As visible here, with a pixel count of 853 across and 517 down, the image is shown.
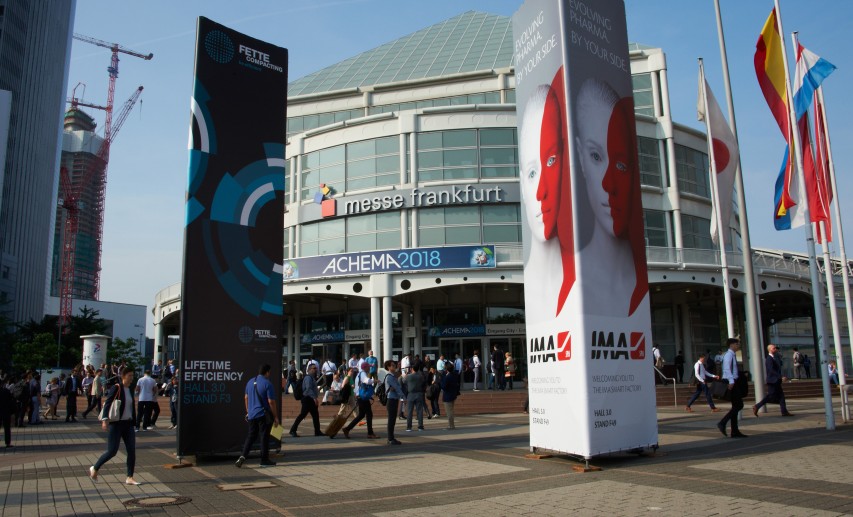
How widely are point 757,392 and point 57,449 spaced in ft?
57.5

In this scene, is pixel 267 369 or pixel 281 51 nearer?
pixel 267 369

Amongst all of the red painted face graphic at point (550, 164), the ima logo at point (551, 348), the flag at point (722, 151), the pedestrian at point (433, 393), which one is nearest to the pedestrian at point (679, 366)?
the flag at point (722, 151)

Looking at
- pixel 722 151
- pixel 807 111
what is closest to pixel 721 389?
pixel 807 111

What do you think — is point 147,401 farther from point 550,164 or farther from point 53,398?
point 550,164

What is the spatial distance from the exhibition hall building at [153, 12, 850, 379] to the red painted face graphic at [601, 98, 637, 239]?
18.5m

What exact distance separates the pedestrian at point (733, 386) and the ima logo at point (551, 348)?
413cm

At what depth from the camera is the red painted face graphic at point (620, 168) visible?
11031mm

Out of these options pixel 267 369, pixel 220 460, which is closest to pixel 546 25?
pixel 267 369

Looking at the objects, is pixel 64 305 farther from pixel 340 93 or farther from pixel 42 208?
pixel 340 93

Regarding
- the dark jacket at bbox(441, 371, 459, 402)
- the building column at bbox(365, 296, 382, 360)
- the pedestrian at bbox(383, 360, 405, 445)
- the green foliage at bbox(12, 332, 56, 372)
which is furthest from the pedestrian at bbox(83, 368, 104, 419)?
the green foliage at bbox(12, 332, 56, 372)

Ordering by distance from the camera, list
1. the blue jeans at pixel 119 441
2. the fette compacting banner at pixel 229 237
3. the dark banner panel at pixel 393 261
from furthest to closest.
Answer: the dark banner panel at pixel 393 261
the fette compacting banner at pixel 229 237
the blue jeans at pixel 119 441

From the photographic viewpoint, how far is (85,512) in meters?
7.61

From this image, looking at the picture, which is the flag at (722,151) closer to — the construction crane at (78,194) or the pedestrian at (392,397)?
the pedestrian at (392,397)

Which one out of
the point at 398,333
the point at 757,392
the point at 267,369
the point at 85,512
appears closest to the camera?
the point at 85,512
